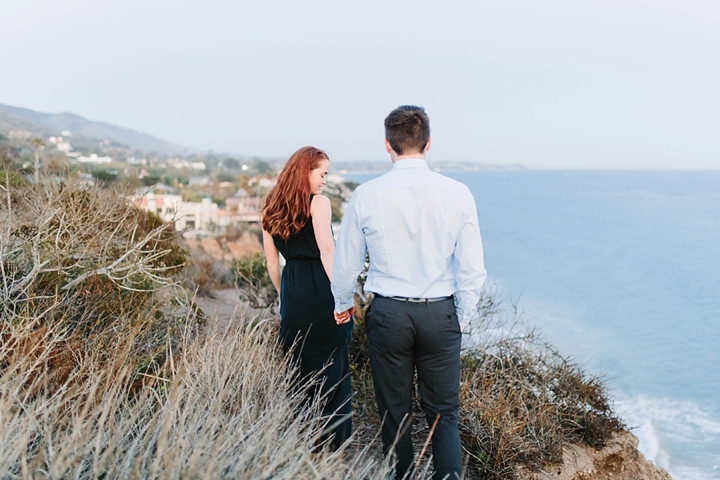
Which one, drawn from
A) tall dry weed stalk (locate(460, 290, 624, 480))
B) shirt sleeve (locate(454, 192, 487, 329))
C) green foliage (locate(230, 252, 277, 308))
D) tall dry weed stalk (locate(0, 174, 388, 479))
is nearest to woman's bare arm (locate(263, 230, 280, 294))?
tall dry weed stalk (locate(0, 174, 388, 479))

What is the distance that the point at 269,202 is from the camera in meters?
3.08

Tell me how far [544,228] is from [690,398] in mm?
33755

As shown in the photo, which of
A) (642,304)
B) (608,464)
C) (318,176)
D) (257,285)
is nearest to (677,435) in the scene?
(608,464)

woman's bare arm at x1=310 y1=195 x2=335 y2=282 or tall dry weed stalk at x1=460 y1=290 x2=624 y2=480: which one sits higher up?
woman's bare arm at x1=310 y1=195 x2=335 y2=282

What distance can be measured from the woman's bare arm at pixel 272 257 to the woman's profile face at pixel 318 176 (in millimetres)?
419

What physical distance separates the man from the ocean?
2.98 meters

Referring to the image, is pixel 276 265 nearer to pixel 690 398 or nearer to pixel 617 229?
pixel 690 398

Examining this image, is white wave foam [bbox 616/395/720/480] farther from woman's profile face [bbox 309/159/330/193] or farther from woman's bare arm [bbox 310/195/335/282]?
woman's profile face [bbox 309/159/330/193]

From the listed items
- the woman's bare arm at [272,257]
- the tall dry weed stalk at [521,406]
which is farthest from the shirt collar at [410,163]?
the tall dry weed stalk at [521,406]

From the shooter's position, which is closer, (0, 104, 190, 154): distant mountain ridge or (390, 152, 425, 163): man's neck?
(390, 152, 425, 163): man's neck

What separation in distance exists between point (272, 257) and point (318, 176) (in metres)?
0.63

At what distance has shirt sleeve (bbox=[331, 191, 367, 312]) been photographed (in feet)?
8.20

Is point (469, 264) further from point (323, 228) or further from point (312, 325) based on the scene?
point (312, 325)

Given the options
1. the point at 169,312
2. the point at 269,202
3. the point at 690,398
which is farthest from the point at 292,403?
the point at 690,398
